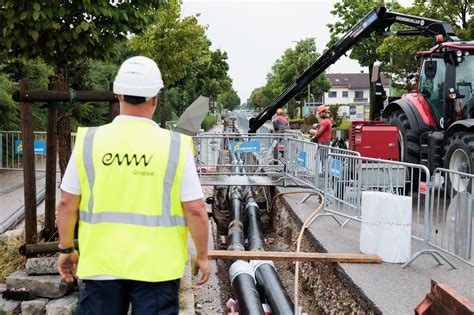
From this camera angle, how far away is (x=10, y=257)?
16.8ft

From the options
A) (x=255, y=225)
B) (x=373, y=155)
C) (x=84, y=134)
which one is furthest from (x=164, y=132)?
(x=373, y=155)

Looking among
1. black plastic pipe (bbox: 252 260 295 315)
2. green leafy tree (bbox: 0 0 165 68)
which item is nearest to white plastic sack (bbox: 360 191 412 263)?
black plastic pipe (bbox: 252 260 295 315)

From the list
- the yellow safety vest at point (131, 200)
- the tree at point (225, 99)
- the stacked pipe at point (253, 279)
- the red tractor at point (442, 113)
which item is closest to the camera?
the yellow safety vest at point (131, 200)

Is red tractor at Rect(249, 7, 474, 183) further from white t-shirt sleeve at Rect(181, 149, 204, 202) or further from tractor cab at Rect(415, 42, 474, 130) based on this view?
white t-shirt sleeve at Rect(181, 149, 204, 202)

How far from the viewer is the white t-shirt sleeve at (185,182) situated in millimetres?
2520

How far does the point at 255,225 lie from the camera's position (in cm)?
895

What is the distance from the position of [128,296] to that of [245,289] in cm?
347

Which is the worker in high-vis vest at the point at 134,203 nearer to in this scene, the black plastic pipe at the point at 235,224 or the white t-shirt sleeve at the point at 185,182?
the white t-shirt sleeve at the point at 185,182

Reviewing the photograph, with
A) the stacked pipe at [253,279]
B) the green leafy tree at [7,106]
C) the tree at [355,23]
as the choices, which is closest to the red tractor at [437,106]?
the stacked pipe at [253,279]

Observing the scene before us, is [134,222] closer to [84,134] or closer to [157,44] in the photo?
[84,134]

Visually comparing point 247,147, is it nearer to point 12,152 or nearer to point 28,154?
point 12,152

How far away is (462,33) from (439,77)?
13.0m

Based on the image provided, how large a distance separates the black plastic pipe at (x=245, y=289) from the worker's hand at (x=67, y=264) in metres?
2.76

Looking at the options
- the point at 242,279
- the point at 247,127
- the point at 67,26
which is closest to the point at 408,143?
the point at 242,279
